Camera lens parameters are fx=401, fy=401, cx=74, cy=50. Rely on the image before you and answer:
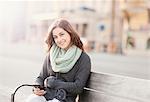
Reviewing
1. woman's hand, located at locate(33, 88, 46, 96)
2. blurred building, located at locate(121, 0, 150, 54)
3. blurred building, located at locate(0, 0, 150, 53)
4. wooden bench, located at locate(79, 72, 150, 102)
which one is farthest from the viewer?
blurred building, located at locate(0, 0, 150, 53)

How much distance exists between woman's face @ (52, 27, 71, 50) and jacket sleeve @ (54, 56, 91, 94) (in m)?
0.20

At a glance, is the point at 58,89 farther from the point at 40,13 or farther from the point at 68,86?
the point at 40,13

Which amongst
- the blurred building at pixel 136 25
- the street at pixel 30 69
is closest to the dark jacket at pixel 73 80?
the street at pixel 30 69

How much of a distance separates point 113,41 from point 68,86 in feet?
69.3

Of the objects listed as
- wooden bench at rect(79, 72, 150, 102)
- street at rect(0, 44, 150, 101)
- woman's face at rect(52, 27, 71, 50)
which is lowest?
street at rect(0, 44, 150, 101)

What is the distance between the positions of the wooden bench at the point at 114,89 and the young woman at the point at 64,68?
104 millimetres

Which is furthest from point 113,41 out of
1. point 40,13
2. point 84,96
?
point 84,96

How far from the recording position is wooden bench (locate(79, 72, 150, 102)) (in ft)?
9.15


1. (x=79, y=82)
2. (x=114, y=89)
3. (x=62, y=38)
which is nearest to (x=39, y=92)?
(x=79, y=82)

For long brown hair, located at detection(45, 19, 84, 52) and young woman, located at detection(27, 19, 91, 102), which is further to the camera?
long brown hair, located at detection(45, 19, 84, 52)

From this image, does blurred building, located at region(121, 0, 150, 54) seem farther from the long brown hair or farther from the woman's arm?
the woman's arm

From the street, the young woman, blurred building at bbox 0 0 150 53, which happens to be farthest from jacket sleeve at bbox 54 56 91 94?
blurred building at bbox 0 0 150 53

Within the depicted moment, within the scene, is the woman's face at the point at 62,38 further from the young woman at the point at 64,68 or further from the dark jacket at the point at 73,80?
the dark jacket at the point at 73,80

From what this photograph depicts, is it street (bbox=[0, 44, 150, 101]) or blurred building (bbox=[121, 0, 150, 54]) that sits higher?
blurred building (bbox=[121, 0, 150, 54])
